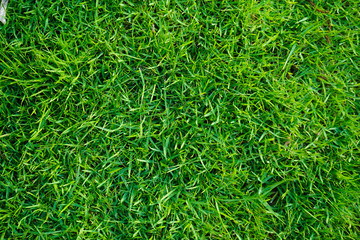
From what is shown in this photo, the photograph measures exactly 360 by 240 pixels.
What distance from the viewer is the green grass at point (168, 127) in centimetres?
188

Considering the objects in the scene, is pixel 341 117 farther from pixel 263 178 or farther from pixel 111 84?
pixel 111 84

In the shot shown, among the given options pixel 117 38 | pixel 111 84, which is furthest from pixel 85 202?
pixel 117 38

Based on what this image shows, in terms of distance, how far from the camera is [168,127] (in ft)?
6.34

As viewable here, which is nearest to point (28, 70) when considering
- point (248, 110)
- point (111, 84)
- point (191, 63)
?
point (111, 84)

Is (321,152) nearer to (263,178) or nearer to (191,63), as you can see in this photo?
(263,178)

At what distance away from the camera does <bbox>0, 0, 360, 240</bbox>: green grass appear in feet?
6.17

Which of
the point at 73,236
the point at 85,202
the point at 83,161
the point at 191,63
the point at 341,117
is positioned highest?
the point at 191,63

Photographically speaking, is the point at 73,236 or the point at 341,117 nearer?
the point at 73,236

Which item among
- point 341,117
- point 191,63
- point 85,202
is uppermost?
point 191,63

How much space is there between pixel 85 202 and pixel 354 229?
1.68 metres

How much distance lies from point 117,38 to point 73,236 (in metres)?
1.22

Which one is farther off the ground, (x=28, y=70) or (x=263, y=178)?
(x=28, y=70)

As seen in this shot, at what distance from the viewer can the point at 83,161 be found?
1.90 m

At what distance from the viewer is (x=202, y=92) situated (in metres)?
1.95
